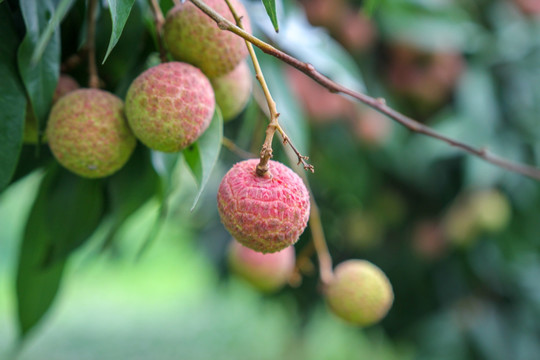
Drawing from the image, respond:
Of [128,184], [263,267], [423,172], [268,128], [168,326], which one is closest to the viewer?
[268,128]

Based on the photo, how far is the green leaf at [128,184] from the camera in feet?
1.95

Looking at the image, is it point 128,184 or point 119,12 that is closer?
point 119,12

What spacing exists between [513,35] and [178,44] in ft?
3.69

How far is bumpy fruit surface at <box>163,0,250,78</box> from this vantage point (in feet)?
1.56

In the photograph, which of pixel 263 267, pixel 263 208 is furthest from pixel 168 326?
pixel 263 208

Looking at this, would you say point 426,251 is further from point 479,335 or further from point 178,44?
point 178,44

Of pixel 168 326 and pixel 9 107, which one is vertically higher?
pixel 9 107

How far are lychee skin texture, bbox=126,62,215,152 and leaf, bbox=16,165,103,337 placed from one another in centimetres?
20

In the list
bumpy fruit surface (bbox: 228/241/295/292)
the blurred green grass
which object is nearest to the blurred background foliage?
bumpy fruit surface (bbox: 228/241/295/292)

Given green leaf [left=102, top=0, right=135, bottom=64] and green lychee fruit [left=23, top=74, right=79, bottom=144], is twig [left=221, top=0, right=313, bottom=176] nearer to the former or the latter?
green leaf [left=102, top=0, right=135, bottom=64]

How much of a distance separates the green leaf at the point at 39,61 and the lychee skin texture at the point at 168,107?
0.31 ft

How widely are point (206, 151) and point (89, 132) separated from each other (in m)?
0.11

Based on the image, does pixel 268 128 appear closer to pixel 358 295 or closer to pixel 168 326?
pixel 358 295

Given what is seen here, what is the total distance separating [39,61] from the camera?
486 mm
